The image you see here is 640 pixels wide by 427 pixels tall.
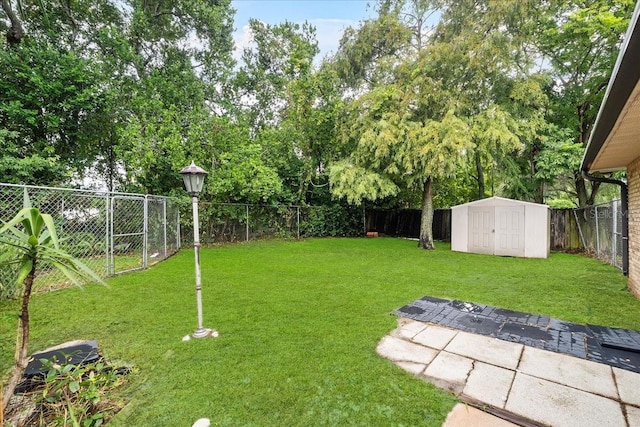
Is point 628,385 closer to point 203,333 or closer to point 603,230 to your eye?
point 203,333

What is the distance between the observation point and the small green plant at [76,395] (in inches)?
70.3

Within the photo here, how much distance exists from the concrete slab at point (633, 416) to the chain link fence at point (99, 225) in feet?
20.5

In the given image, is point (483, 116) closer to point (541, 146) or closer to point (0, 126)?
point (541, 146)

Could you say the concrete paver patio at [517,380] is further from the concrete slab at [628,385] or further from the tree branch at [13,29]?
the tree branch at [13,29]

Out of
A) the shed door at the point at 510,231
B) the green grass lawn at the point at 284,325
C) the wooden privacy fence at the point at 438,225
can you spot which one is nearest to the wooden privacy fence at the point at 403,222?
the wooden privacy fence at the point at 438,225

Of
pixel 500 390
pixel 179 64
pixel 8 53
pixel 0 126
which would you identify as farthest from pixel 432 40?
pixel 0 126

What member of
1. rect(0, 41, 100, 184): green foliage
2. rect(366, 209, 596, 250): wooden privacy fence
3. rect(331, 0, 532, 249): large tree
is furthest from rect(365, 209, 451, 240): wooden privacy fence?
rect(0, 41, 100, 184): green foliage

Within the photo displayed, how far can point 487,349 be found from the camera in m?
2.70

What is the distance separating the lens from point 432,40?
9.68m

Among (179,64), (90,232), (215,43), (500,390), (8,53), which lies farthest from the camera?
(215,43)

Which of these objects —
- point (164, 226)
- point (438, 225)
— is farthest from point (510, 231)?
point (164, 226)

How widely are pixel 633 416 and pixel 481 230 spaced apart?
25.2ft

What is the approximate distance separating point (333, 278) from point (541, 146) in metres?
9.46

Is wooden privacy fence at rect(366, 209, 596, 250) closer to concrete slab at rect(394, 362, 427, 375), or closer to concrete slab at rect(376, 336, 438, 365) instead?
concrete slab at rect(376, 336, 438, 365)
